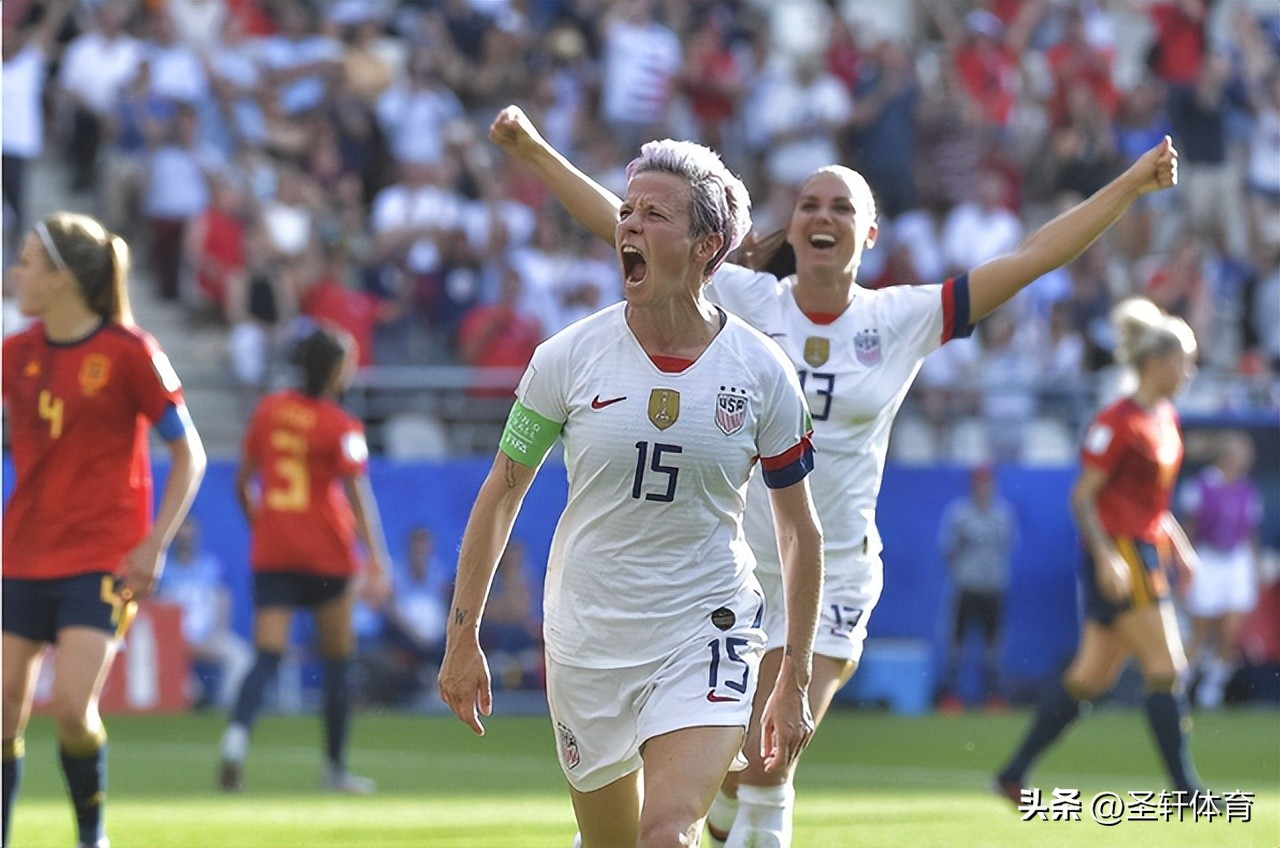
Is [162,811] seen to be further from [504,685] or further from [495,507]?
[504,685]

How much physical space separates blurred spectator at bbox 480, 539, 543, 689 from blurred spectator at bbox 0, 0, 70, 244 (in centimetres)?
556

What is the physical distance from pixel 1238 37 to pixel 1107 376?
247 inches

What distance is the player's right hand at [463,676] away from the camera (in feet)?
19.9

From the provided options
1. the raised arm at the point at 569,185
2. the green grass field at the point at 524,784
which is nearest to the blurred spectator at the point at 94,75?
the green grass field at the point at 524,784

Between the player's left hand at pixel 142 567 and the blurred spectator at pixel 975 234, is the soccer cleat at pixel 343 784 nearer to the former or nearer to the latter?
the player's left hand at pixel 142 567

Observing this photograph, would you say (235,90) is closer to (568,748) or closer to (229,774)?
(229,774)

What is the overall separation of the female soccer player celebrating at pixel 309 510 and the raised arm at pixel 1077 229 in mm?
5935

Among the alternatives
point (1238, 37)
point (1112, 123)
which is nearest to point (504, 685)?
point (1112, 123)

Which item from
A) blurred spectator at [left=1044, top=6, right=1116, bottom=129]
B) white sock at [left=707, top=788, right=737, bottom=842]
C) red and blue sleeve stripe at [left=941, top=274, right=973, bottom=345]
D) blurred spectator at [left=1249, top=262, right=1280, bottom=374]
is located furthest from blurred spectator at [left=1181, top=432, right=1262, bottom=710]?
white sock at [left=707, top=788, right=737, bottom=842]

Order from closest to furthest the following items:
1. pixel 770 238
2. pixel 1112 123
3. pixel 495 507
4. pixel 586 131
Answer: pixel 495 507
pixel 770 238
pixel 586 131
pixel 1112 123

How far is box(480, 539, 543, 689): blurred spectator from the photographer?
60.2 feet

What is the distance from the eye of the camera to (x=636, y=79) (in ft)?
73.2

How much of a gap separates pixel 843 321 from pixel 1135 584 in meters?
4.21

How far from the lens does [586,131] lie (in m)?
21.7
